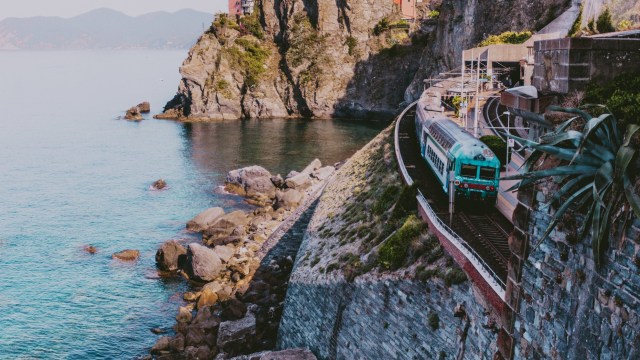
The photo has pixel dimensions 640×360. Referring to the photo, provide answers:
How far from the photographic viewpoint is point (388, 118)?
133 m

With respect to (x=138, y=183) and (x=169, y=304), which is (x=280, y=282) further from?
(x=138, y=183)

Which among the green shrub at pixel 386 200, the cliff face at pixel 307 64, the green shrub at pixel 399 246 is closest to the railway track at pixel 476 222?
the green shrub at pixel 386 200

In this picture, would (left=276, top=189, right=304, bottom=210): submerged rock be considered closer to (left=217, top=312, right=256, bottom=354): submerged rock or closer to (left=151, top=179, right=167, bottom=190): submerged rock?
(left=151, top=179, right=167, bottom=190): submerged rock

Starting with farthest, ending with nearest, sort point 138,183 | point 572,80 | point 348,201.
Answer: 1. point 138,183
2. point 348,201
3. point 572,80

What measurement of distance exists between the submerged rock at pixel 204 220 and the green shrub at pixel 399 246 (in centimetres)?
3577

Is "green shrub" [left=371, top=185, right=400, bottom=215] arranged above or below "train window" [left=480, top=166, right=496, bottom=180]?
below

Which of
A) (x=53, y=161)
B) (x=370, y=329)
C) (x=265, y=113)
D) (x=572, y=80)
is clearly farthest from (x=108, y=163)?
(x=572, y=80)

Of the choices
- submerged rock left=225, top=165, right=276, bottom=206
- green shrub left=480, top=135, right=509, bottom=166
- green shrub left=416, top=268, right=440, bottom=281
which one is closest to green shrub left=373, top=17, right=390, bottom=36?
submerged rock left=225, top=165, right=276, bottom=206

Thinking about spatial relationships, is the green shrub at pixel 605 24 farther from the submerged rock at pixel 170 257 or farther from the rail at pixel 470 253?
the submerged rock at pixel 170 257

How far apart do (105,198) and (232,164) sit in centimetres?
2257

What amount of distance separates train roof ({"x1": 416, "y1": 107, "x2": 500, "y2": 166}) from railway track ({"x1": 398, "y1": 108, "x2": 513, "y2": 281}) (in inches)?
98.3

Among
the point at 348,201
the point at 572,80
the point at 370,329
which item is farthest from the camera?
the point at 348,201

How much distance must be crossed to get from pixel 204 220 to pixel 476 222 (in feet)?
126

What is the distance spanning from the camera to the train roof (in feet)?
92.0
